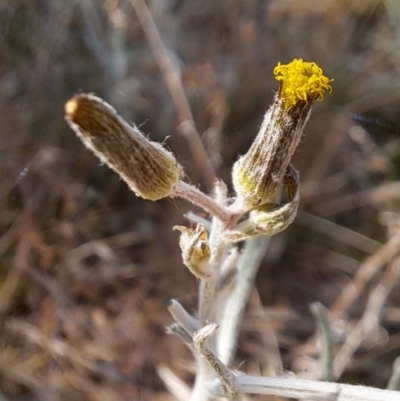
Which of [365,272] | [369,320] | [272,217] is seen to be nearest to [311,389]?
[272,217]

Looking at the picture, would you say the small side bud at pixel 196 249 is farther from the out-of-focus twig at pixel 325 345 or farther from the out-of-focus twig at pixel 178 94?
the out-of-focus twig at pixel 178 94

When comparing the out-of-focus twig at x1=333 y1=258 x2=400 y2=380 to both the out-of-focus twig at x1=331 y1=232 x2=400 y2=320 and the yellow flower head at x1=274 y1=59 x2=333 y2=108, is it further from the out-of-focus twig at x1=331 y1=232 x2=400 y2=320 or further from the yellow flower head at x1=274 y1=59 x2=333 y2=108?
the yellow flower head at x1=274 y1=59 x2=333 y2=108


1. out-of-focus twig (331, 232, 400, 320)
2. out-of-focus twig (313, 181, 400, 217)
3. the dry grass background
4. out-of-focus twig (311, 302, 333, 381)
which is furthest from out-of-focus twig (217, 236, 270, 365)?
out-of-focus twig (313, 181, 400, 217)

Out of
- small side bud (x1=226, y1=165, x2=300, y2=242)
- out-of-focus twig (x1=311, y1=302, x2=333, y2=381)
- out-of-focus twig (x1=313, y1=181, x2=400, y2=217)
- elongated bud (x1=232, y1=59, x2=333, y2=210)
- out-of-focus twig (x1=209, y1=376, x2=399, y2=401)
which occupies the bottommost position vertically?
out-of-focus twig (x1=209, y1=376, x2=399, y2=401)

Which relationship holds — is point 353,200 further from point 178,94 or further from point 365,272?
point 178,94

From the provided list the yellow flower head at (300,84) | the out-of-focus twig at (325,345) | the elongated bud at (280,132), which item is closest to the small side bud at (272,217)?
the elongated bud at (280,132)

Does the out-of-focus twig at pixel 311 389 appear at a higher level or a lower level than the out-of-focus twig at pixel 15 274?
lower
